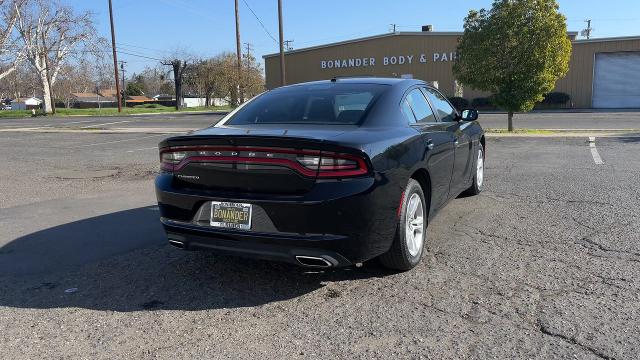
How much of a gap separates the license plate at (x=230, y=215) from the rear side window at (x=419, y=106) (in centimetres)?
184

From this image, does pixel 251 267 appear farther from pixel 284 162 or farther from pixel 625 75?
pixel 625 75

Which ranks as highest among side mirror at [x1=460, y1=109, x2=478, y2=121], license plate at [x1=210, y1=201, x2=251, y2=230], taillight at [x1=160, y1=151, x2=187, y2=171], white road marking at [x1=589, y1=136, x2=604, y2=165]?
side mirror at [x1=460, y1=109, x2=478, y2=121]

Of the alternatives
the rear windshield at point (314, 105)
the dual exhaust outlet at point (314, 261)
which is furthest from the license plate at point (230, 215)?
the rear windshield at point (314, 105)

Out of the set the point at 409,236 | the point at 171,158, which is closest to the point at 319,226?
the point at 409,236

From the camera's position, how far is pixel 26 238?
17.0 feet

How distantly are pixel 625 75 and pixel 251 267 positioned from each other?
139ft

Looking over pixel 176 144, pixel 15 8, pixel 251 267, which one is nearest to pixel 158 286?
pixel 251 267

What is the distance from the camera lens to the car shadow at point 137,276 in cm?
360

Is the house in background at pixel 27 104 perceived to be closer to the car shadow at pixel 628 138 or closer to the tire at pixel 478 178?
the car shadow at pixel 628 138

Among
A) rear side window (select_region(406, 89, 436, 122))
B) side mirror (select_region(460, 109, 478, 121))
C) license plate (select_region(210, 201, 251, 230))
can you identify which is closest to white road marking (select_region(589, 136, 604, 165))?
side mirror (select_region(460, 109, 478, 121))

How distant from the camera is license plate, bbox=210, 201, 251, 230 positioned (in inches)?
137

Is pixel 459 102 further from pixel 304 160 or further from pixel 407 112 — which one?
pixel 304 160

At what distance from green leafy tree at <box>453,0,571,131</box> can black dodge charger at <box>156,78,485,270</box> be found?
13317 mm

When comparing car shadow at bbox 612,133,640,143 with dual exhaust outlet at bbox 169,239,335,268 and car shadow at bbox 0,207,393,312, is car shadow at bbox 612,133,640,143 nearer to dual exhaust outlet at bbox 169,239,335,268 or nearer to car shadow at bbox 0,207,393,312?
car shadow at bbox 0,207,393,312
